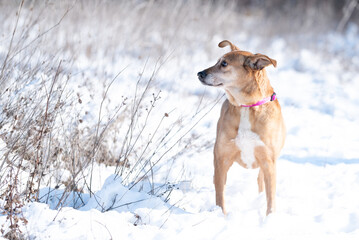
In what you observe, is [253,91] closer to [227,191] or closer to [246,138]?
[246,138]

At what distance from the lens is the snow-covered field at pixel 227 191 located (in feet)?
8.23

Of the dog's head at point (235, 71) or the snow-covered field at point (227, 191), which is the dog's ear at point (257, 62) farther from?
the snow-covered field at point (227, 191)

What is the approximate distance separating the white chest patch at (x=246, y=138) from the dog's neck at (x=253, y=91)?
3.0 inches

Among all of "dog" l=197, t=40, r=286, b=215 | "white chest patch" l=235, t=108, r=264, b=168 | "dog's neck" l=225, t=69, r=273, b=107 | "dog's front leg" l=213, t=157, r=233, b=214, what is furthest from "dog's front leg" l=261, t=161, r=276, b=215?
"dog's neck" l=225, t=69, r=273, b=107

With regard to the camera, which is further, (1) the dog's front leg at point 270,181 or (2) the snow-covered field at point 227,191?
(1) the dog's front leg at point 270,181

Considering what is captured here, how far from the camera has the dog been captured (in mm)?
3238

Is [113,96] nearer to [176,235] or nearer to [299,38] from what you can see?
[176,235]

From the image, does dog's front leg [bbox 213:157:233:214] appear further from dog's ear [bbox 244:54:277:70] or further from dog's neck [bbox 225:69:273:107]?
dog's ear [bbox 244:54:277:70]

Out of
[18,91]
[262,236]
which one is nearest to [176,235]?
[262,236]

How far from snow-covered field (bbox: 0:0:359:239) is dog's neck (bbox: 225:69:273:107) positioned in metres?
0.22

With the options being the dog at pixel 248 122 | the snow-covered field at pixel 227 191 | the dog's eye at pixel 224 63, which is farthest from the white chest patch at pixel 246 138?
the dog's eye at pixel 224 63

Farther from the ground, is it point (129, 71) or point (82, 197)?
point (129, 71)

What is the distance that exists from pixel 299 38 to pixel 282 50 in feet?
4.97

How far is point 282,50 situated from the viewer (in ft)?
37.3
